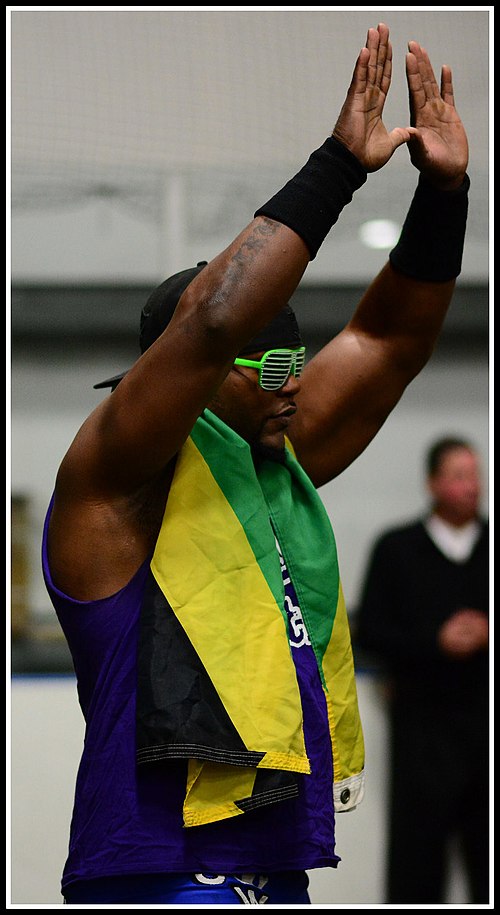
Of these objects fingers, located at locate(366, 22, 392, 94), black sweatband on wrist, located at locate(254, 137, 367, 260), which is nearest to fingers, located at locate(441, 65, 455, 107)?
fingers, located at locate(366, 22, 392, 94)

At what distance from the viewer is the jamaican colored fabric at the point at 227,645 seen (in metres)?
1.83

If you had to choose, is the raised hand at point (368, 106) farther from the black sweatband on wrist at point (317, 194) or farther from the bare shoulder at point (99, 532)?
the bare shoulder at point (99, 532)

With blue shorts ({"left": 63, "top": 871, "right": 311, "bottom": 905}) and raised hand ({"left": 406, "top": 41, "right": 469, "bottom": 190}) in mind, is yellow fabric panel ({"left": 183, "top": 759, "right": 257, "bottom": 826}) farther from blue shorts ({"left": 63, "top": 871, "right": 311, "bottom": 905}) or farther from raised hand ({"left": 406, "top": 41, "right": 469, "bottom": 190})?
raised hand ({"left": 406, "top": 41, "right": 469, "bottom": 190})

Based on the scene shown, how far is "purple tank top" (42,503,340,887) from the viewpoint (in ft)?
6.08

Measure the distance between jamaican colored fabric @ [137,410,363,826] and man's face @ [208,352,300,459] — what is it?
4 centimetres

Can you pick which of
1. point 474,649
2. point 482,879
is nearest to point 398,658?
point 474,649

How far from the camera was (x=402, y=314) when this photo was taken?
2361 millimetres

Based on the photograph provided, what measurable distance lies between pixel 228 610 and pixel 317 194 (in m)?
0.67

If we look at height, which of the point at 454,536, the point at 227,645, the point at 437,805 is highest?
the point at 454,536

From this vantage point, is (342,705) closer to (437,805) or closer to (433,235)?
(433,235)

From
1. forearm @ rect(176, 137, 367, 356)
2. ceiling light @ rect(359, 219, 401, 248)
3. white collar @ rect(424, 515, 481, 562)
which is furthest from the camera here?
ceiling light @ rect(359, 219, 401, 248)

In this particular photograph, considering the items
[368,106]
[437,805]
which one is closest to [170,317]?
[368,106]

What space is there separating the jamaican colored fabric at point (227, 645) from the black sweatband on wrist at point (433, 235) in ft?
1.82

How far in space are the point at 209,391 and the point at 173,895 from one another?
0.80 metres
